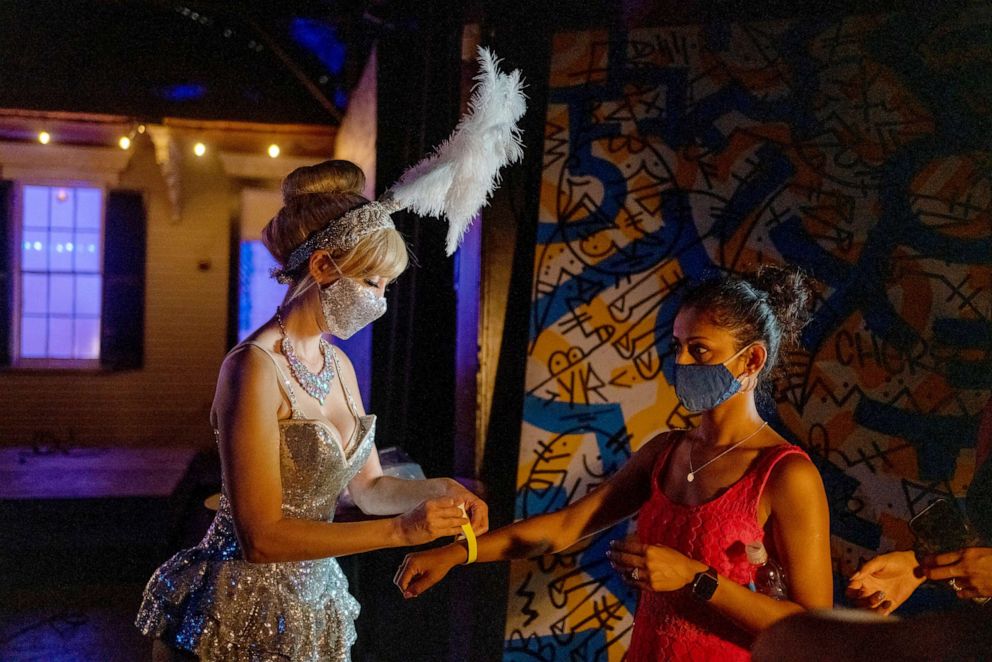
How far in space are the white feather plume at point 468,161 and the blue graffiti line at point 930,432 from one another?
2073 mm

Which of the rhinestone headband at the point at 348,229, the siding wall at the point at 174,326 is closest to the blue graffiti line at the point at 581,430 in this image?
the rhinestone headband at the point at 348,229

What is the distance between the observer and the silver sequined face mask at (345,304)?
221cm

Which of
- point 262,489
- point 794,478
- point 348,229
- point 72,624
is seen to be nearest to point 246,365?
point 262,489

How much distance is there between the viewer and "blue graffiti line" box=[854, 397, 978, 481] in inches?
131

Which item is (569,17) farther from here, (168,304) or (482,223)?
(168,304)

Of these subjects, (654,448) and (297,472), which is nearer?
(297,472)

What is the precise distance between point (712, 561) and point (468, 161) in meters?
1.27

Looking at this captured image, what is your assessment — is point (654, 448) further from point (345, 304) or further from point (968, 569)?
point (345, 304)

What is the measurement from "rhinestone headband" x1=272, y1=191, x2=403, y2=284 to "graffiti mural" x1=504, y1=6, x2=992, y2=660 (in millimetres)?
1689

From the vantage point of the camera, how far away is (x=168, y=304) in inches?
385

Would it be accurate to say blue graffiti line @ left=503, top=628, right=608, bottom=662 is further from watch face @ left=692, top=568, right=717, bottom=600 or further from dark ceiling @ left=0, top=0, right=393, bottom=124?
dark ceiling @ left=0, top=0, right=393, bottom=124

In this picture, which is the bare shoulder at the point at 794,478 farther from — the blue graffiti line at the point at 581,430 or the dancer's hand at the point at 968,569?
the blue graffiti line at the point at 581,430

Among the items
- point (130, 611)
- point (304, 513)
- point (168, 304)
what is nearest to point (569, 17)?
point (304, 513)

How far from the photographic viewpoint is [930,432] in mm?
3361
